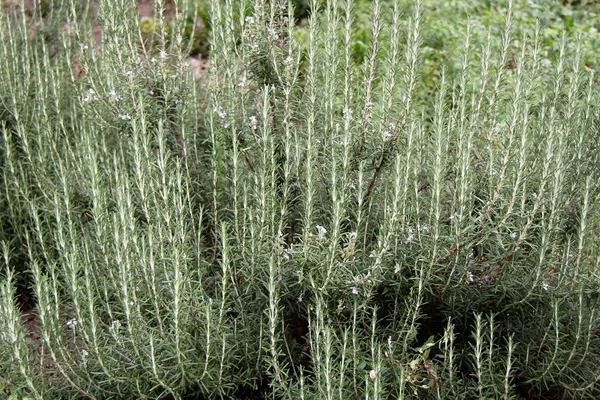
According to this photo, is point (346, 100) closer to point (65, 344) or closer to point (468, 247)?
point (468, 247)

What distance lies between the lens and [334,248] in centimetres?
238

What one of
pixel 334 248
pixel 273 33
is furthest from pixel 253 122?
pixel 334 248

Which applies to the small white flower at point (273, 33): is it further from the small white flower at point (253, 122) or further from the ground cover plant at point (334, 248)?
the small white flower at point (253, 122)

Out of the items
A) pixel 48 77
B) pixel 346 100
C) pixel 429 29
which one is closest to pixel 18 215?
pixel 48 77

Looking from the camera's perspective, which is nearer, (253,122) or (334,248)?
(334,248)

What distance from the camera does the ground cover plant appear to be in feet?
7.97

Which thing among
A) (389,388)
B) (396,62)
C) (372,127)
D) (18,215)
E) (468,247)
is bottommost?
(389,388)

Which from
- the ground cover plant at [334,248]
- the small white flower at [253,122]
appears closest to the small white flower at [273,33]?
the ground cover plant at [334,248]

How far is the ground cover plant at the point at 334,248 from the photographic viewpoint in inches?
95.6

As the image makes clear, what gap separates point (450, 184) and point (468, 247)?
37cm

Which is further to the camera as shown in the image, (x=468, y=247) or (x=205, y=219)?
(x=205, y=219)

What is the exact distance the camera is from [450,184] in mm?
2744

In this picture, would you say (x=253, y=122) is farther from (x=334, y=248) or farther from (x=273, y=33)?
(x=334, y=248)

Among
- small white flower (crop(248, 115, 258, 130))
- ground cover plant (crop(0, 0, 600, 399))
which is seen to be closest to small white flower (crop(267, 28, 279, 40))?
ground cover plant (crop(0, 0, 600, 399))
